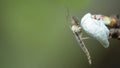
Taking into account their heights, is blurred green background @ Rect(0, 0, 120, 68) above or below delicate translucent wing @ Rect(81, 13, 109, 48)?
above

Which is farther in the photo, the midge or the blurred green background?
the blurred green background

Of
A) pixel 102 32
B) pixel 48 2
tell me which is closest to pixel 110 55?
pixel 48 2

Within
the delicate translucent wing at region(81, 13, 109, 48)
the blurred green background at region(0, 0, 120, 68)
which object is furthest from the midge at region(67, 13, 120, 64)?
the blurred green background at region(0, 0, 120, 68)

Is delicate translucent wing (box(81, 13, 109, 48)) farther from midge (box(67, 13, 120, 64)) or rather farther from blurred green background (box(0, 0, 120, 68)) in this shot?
blurred green background (box(0, 0, 120, 68))

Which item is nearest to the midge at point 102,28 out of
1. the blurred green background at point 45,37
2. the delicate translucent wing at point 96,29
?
the delicate translucent wing at point 96,29

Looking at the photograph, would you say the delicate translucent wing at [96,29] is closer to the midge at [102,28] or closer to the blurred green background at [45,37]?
the midge at [102,28]
